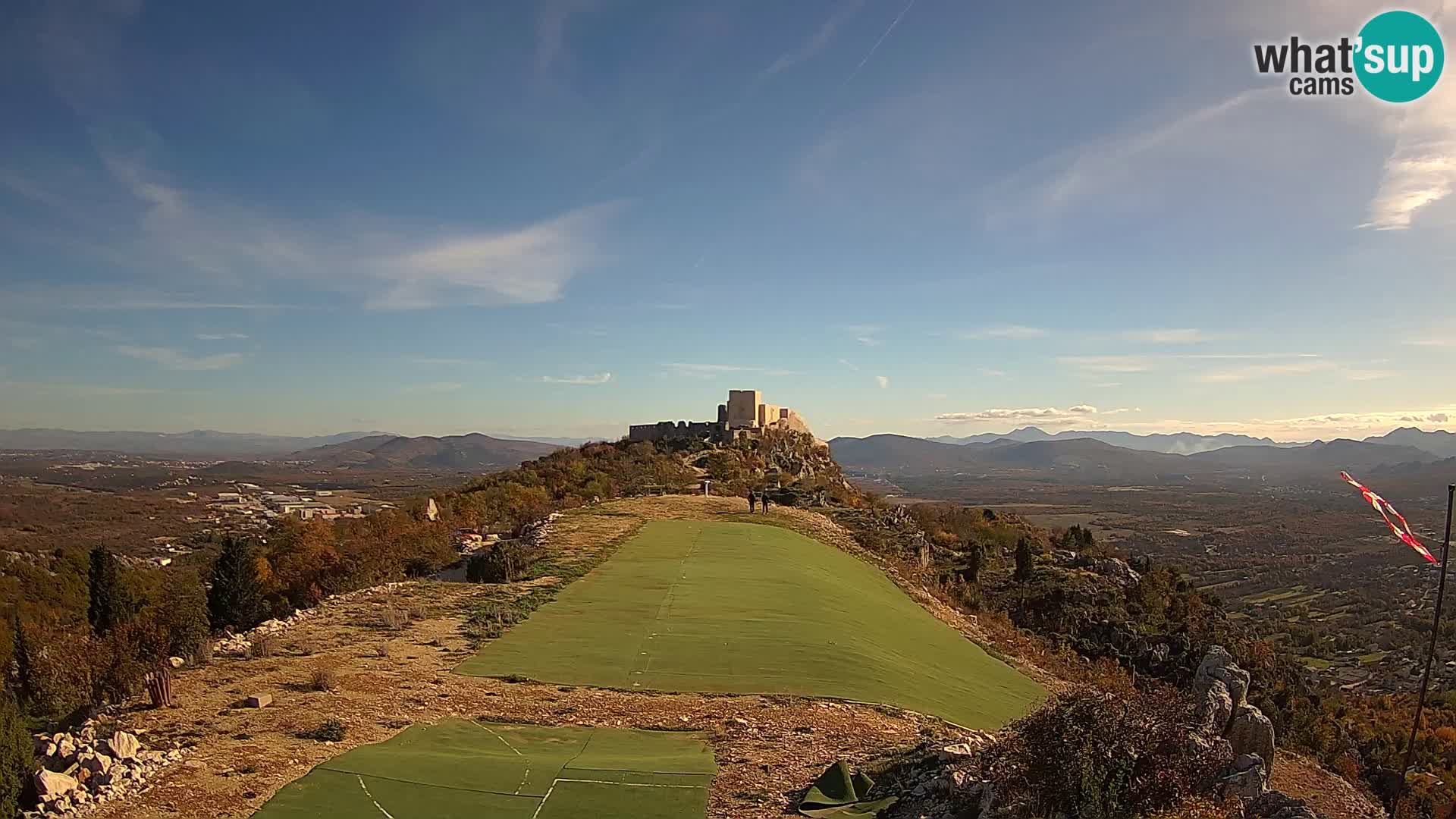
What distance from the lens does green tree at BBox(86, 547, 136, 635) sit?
30.8 metres

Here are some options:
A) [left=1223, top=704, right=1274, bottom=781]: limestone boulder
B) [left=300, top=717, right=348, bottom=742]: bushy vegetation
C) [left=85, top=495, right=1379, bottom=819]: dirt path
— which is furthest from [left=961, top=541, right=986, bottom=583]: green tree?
[left=300, top=717, right=348, bottom=742]: bushy vegetation

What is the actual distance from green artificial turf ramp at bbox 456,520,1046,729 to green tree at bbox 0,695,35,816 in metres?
6.30

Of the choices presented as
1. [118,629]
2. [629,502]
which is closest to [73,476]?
[629,502]

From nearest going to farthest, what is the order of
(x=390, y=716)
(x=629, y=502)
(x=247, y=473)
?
(x=390, y=716), (x=629, y=502), (x=247, y=473)

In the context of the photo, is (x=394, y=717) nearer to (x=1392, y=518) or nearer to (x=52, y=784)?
(x=52, y=784)

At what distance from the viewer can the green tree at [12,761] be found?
301 inches

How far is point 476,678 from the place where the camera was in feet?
44.1

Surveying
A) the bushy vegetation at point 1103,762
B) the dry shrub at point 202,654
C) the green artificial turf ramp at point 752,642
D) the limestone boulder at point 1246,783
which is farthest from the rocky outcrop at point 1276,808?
the dry shrub at point 202,654

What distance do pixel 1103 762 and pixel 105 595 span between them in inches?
1494

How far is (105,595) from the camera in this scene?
105ft

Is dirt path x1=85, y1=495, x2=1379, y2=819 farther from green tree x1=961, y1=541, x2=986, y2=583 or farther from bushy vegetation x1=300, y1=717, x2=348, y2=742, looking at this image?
green tree x1=961, y1=541, x2=986, y2=583

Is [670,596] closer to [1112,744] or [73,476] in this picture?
[1112,744]

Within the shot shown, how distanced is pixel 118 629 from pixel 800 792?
41.0 ft

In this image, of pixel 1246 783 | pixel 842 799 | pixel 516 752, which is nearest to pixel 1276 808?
pixel 1246 783
